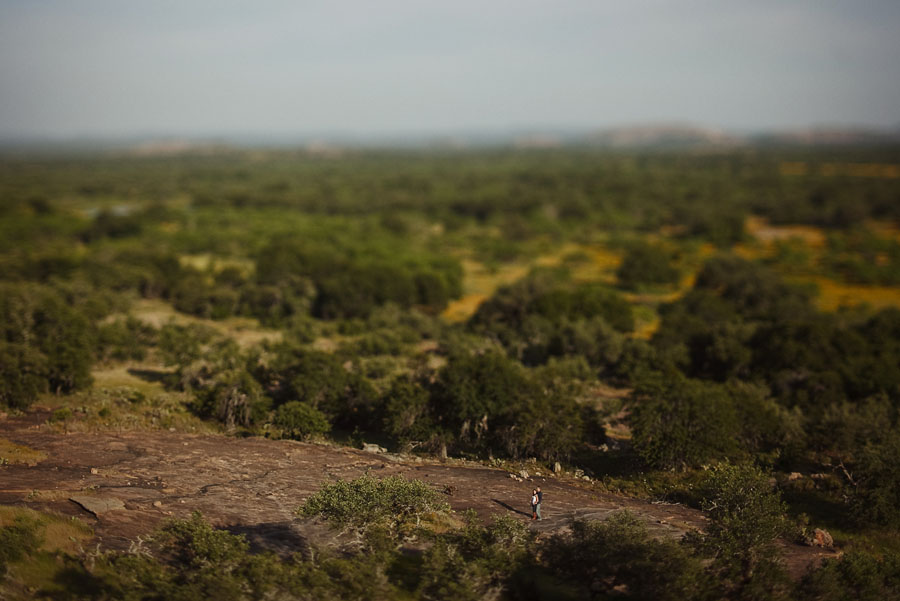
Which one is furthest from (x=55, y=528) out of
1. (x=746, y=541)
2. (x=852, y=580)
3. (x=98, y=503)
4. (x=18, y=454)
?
(x=852, y=580)

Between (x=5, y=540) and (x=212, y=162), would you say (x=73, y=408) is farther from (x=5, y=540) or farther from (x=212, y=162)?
(x=212, y=162)

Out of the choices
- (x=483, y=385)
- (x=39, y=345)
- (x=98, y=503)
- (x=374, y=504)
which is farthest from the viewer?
(x=39, y=345)

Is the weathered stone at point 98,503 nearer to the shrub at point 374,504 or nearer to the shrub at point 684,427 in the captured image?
the shrub at point 374,504

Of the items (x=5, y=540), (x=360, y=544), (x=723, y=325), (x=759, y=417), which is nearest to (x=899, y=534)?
(x=759, y=417)

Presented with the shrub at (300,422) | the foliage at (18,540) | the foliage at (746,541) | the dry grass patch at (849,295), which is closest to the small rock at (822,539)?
the foliage at (746,541)

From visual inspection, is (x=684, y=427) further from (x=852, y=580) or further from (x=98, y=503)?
(x=98, y=503)

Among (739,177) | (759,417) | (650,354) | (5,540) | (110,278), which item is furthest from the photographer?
(739,177)

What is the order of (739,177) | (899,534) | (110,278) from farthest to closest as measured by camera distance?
1. (739,177)
2. (110,278)
3. (899,534)
